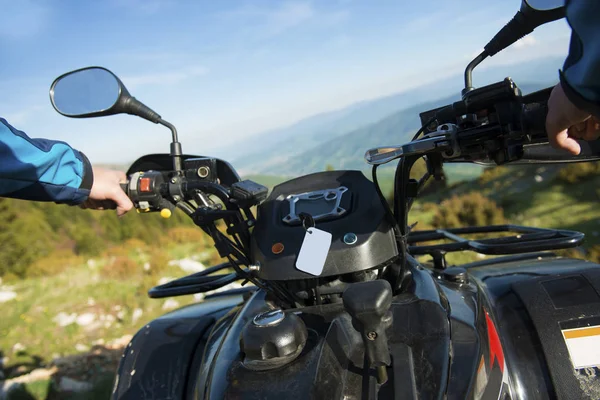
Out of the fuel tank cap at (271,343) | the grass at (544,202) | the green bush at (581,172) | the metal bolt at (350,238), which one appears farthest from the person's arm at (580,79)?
the green bush at (581,172)

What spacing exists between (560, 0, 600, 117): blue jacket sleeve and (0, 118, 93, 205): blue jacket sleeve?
6.03ft

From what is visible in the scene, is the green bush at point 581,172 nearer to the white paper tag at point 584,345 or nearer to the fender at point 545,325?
the fender at point 545,325

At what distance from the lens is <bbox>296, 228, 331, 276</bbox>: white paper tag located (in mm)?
1629

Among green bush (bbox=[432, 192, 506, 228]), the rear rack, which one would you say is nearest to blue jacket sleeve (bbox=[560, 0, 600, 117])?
the rear rack

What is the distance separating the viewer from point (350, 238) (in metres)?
1.66

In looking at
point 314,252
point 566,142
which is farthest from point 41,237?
point 566,142

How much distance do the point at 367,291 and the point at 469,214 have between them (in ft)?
33.4

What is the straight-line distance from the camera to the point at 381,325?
1.15m

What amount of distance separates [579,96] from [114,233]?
29.6 metres

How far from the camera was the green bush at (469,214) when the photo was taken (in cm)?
1012

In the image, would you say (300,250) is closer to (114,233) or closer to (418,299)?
(418,299)

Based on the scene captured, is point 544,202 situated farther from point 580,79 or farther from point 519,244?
point 580,79

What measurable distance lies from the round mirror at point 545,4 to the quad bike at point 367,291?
11mm

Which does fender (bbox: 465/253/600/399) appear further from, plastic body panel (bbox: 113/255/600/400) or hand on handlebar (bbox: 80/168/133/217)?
hand on handlebar (bbox: 80/168/133/217)
